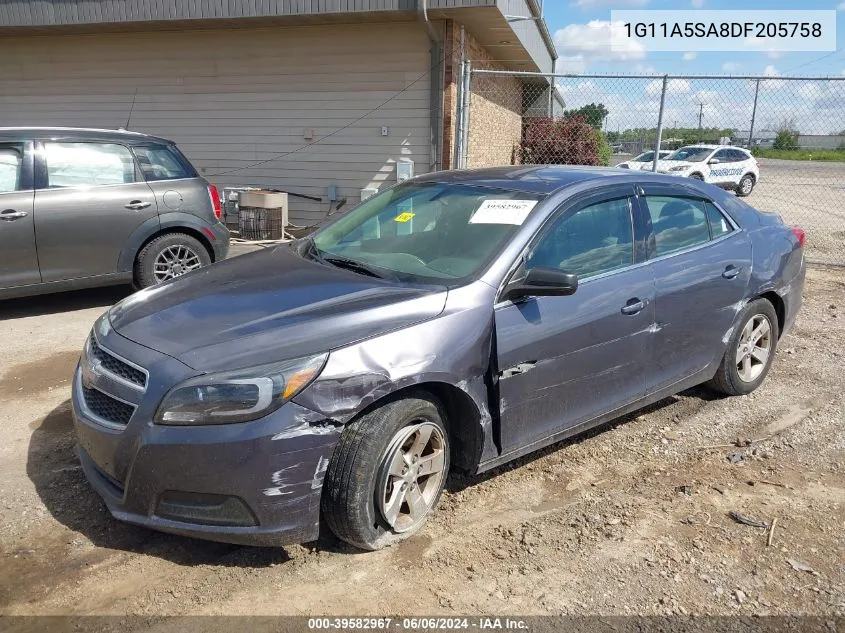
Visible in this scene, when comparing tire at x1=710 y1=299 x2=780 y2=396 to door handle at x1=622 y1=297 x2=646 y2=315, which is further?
tire at x1=710 y1=299 x2=780 y2=396

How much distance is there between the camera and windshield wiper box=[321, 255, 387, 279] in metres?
3.53

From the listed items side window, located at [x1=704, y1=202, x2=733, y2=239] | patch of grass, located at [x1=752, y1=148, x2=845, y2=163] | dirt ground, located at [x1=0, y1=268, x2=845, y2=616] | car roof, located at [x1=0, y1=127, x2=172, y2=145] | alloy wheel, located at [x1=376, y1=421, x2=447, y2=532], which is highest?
patch of grass, located at [x1=752, y1=148, x2=845, y2=163]

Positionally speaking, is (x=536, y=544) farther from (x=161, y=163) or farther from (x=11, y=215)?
(x=161, y=163)

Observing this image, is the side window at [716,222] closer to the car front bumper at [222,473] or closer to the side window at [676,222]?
the side window at [676,222]

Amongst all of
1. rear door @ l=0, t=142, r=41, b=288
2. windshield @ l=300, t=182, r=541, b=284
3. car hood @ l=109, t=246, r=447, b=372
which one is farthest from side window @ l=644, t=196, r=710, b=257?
rear door @ l=0, t=142, r=41, b=288

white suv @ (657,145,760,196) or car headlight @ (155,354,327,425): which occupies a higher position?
white suv @ (657,145,760,196)

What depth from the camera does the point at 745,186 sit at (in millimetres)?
22516

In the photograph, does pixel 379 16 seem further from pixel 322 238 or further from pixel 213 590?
pixel 213 590

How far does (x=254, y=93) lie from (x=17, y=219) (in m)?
6.32

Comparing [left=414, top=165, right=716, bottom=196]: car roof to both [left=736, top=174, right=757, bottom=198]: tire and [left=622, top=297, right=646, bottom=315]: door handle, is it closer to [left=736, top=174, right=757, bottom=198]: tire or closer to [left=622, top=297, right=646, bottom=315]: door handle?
[left=622, top=297, right=646, bottom=315]: door handle

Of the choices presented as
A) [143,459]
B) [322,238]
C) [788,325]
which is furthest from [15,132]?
[788,325]

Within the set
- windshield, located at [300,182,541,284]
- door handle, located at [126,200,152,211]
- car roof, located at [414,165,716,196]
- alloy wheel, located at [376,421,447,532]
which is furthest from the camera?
door handle, located at [126,200,152,211]

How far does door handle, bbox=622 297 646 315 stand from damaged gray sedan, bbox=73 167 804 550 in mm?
18

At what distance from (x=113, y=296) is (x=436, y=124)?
5.53 metres
